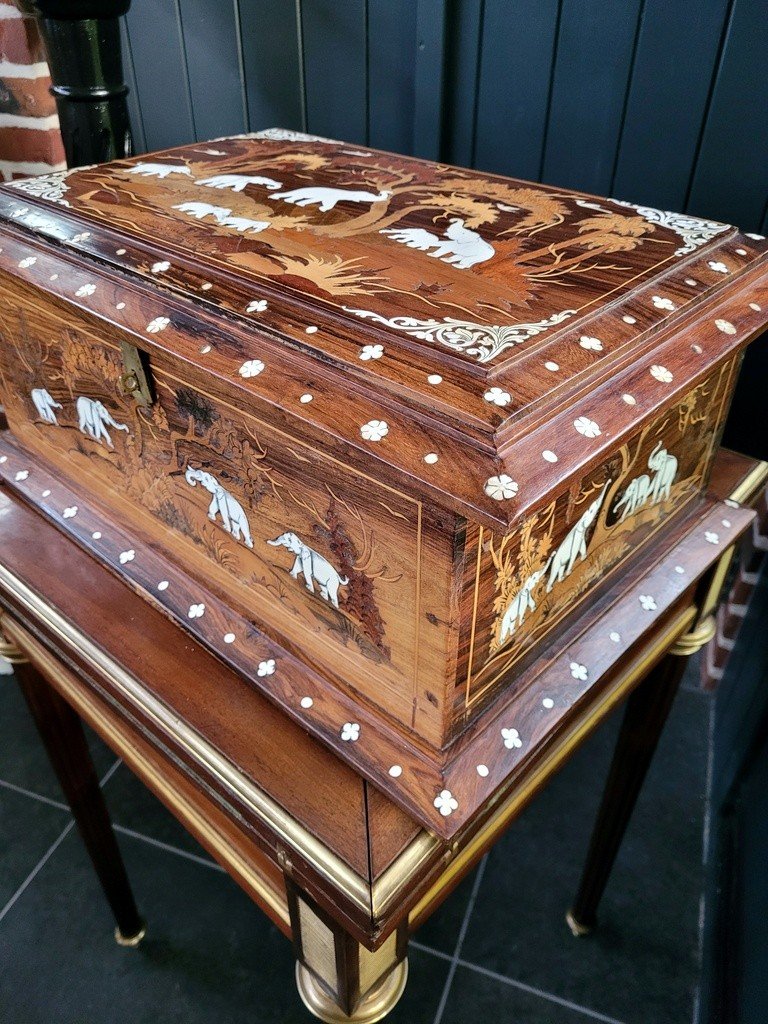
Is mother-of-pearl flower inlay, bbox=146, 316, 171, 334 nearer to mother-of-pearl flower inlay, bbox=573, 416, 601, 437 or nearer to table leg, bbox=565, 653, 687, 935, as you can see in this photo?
mother-of-pearl flower inlay, bbox=573, 416, 601, 437

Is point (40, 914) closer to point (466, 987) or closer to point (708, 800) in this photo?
point (466, 987)

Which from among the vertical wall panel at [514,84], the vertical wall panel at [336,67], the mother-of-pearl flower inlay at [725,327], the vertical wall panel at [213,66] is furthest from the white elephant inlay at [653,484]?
the vertical wall panel at [213,66]

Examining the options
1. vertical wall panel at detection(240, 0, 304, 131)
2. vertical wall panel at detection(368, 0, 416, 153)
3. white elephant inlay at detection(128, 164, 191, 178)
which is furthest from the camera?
vertical wall panel at detection(240, 0, 304, 131)

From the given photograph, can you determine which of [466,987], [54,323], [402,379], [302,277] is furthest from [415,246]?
[466,987]

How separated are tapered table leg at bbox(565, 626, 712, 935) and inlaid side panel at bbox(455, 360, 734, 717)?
0.91 feet

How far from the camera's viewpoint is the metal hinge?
0.73 meters

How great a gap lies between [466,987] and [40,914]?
72cm

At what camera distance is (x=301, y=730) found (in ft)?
2.34

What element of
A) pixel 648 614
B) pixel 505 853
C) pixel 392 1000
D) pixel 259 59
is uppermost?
pixel 259 59

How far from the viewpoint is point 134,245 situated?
2.47 feet

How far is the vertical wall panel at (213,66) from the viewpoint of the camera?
1393mm

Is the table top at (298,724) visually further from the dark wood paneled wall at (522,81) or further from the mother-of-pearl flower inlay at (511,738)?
the dark wood paneled wall at (522,81)

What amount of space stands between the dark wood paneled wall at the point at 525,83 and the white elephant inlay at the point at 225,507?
2.48 feet

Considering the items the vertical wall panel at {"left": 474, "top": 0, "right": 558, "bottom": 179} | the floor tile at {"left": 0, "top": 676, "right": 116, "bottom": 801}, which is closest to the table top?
the vertical wall panel at {"left": 474, "top": 0, "right": 558, "bottom": 179}
